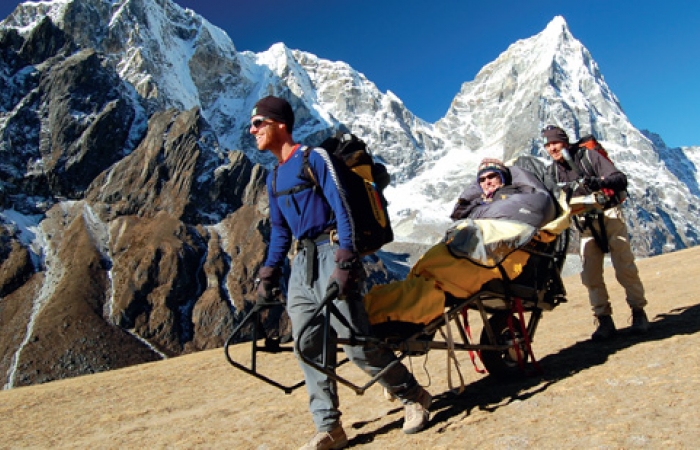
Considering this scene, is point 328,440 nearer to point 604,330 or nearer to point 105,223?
point 604,330

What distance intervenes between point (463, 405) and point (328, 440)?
1.42 meters

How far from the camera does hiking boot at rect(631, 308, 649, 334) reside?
7.00 m

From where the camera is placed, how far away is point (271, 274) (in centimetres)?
545

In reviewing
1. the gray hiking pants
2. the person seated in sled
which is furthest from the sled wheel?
the gray hiking pants

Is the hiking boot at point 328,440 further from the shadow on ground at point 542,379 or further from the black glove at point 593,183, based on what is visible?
the black glove at point 593,183

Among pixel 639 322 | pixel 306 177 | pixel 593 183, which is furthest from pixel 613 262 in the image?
pixel 306 177

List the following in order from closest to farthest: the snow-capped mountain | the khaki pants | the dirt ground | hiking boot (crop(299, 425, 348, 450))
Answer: the dirt ground, hiking boot (crop(299, 425, 348, 450)), the khaki pants, the snow-capped mountain

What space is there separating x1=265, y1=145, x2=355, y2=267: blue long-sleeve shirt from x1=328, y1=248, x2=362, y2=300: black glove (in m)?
0.09

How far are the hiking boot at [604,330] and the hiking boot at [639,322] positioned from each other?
28 centimetres

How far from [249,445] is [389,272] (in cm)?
18598

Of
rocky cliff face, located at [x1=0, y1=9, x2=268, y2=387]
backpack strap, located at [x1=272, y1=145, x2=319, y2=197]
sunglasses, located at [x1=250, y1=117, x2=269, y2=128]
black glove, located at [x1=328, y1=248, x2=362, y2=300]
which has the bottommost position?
black glove, located at [x1=328, y1=248, x2=362, y2=300]

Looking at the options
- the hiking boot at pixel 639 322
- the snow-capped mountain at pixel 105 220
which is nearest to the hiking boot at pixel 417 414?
the hiking boot at pixel 639 322

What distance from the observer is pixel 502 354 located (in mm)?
6234

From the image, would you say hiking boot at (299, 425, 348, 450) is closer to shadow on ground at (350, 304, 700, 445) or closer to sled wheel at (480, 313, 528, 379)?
shadow on ground at (350, 304, 700, 445)
